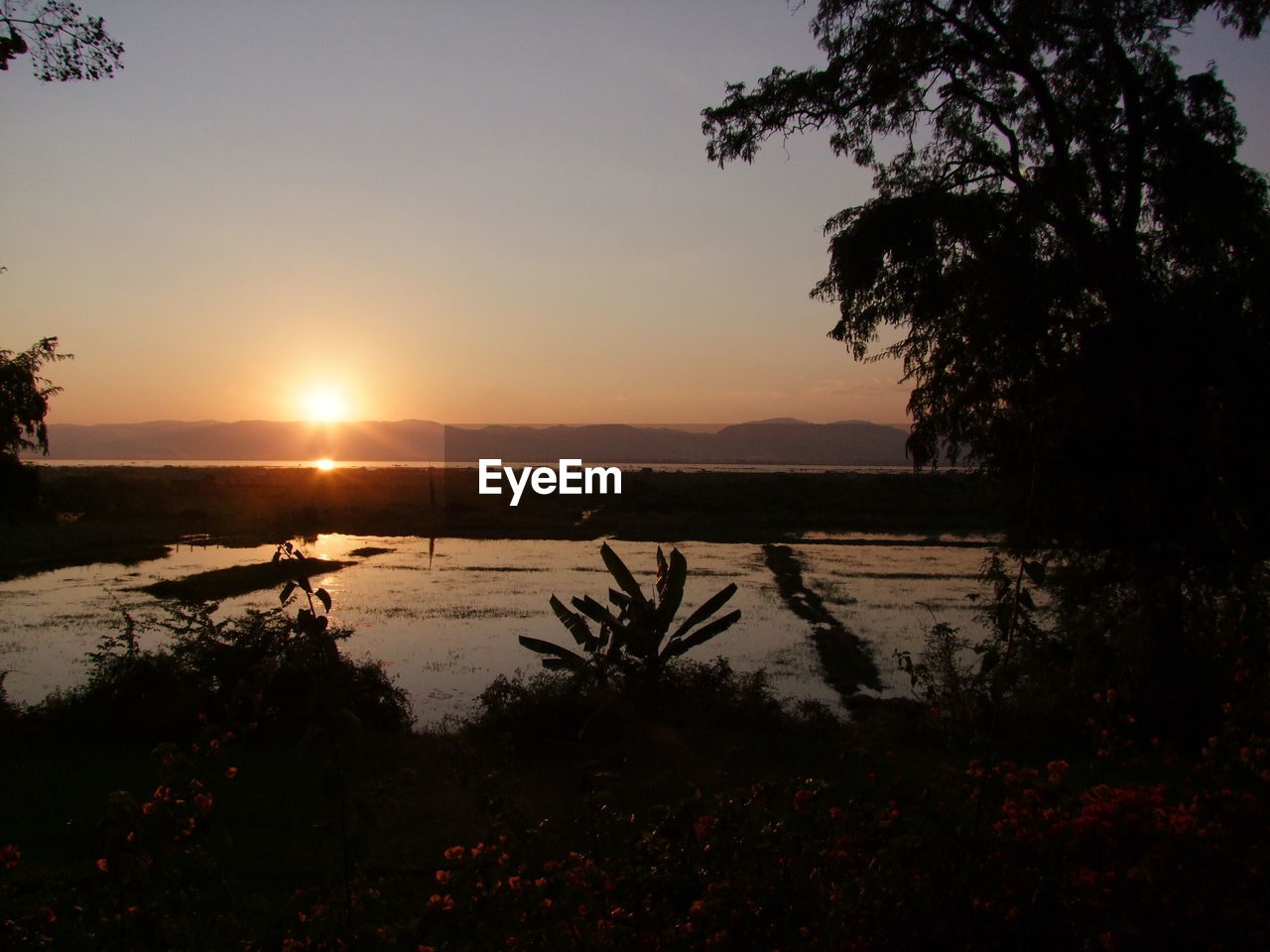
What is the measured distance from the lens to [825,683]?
542 inches

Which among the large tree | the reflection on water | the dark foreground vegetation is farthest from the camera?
the reflection on water

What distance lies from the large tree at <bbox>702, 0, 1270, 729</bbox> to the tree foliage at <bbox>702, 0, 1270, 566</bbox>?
0.08 ft

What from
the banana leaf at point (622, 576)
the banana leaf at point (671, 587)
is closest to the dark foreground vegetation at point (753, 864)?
the banana leaf at point (622, 576)

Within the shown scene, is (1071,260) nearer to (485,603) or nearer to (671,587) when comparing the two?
(671,587)

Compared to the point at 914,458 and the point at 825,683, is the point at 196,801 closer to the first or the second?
the point at 914,458

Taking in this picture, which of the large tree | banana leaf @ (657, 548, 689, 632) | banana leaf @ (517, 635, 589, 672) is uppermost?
the large tree

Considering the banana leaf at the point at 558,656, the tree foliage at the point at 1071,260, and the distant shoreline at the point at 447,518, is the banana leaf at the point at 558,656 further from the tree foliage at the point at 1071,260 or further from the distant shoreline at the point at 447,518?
the distant shoreline at the point at 447,518

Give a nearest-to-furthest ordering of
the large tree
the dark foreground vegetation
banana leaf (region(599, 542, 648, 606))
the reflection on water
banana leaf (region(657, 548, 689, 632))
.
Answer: the dark foreground vegetation < the large tree < banana leaf (region(599, 542, 648, 606)) < banana leaf (region(657, 548, 689, 632)) < the reflection on water

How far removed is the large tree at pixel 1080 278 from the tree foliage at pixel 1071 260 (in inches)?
0.9

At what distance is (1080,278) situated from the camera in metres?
9.58

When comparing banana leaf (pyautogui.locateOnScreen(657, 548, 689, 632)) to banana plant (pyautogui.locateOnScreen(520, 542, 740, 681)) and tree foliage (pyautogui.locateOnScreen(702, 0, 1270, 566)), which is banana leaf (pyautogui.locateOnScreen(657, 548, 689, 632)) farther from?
tree foliage (pyautogui.locateOnScreen(702, 0, 1270, 566))

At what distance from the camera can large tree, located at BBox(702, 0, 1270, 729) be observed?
898 centimetres

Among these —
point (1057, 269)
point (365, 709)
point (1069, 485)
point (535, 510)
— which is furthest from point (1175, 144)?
point (535, 510)

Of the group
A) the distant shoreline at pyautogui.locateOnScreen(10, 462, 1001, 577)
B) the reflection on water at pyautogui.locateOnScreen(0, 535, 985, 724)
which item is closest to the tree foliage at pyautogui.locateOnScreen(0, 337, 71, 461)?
the reflection on water at pyautogui.locateOnScreen(0, 535, 985, 724)
